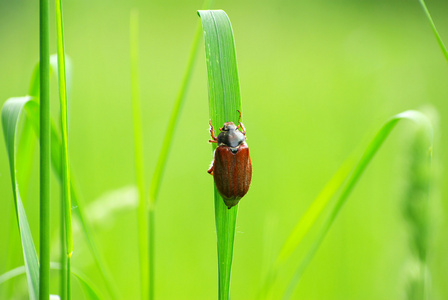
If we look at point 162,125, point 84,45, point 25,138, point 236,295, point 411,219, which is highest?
point 84,45

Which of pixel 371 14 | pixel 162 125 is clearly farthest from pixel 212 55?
pixel 371 14

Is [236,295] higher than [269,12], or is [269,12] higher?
[269,12]

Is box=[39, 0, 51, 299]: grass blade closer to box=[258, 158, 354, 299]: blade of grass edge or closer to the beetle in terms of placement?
the beetle

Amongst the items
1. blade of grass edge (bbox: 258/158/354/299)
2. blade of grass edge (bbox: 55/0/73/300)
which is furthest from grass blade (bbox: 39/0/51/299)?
blade of grass edge (bbox: 258/158/354/299)

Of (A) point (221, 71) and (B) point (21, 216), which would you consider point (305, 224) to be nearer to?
(A) point (221, 71)

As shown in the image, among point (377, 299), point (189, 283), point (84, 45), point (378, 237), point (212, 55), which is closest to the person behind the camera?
point (212, 55)

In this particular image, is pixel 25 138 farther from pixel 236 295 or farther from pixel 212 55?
pixel 236 295

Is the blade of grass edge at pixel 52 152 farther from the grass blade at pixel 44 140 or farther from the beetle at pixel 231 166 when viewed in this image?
the beetle at pixel 231 166

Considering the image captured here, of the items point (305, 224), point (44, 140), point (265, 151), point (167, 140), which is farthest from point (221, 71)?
point (265, 151)
